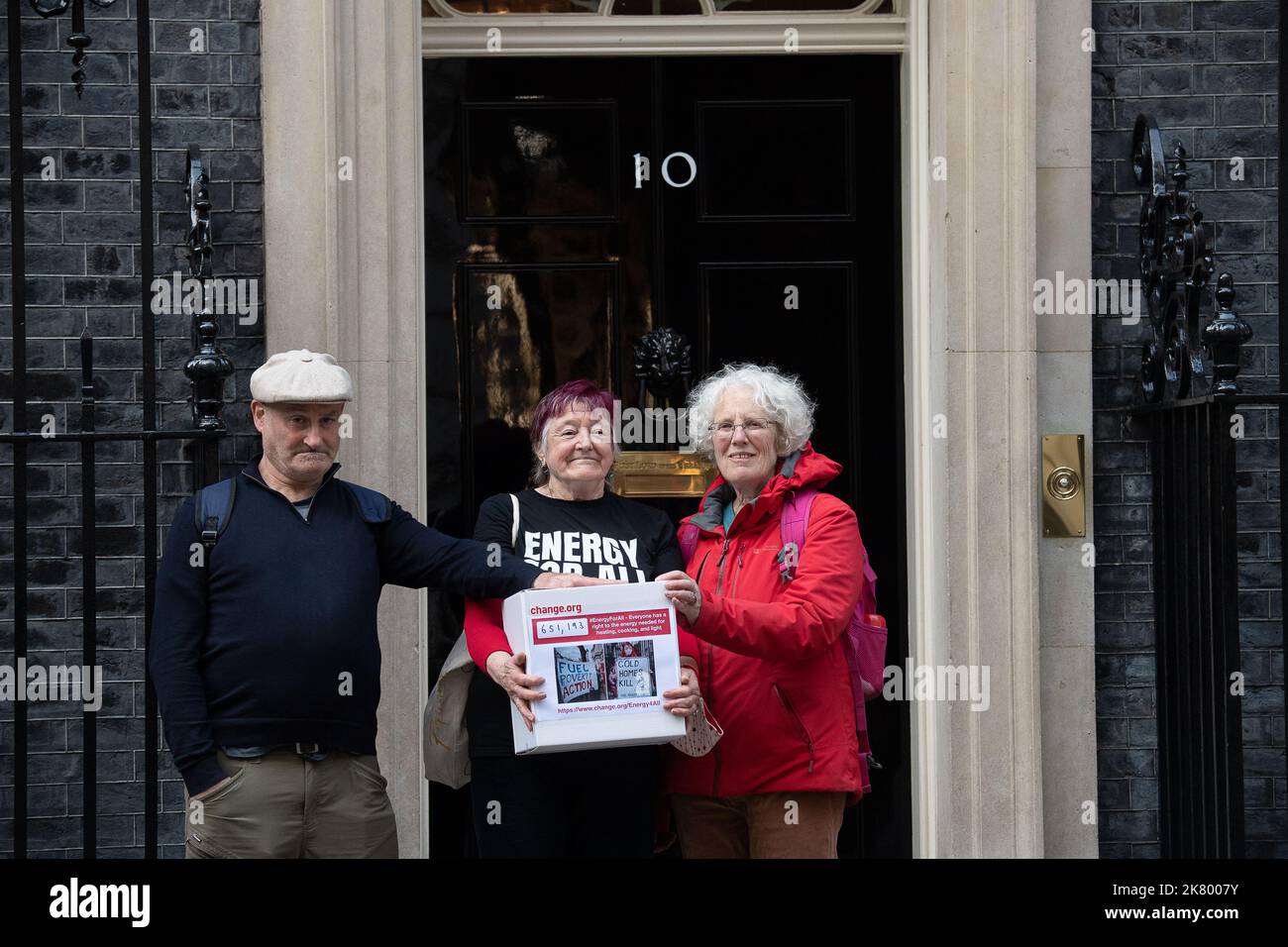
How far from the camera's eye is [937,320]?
5398 millimetres

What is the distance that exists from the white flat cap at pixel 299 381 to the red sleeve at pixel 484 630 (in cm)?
63

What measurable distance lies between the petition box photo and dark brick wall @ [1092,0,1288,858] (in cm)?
216

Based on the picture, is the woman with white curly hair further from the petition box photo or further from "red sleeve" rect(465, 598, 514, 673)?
"red sleeve" rect(465, 598, 514, 673)

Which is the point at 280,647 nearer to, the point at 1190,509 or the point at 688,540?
the point at 688,540

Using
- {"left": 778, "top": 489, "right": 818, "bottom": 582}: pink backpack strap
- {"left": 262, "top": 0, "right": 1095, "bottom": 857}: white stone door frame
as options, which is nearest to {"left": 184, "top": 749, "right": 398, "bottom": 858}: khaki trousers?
{"left": 778, "top": 489, "right": 818, "bottom": 582}: pink backpack strap

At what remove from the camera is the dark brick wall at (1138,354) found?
212 inches

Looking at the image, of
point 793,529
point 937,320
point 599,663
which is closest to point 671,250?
point 937,320

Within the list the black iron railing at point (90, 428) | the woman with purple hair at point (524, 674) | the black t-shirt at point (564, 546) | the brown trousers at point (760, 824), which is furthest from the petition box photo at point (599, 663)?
the black iron railing at point (90, 428)

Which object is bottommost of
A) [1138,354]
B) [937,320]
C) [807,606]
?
[807,606]

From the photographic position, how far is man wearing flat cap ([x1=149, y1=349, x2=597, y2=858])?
12.4 ft

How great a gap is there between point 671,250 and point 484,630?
6.83 feet

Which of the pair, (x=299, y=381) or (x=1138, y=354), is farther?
(x=1138, y=354)

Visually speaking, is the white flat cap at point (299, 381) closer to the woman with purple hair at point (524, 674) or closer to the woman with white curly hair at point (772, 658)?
the woman with purple hair at point (524, 674)
